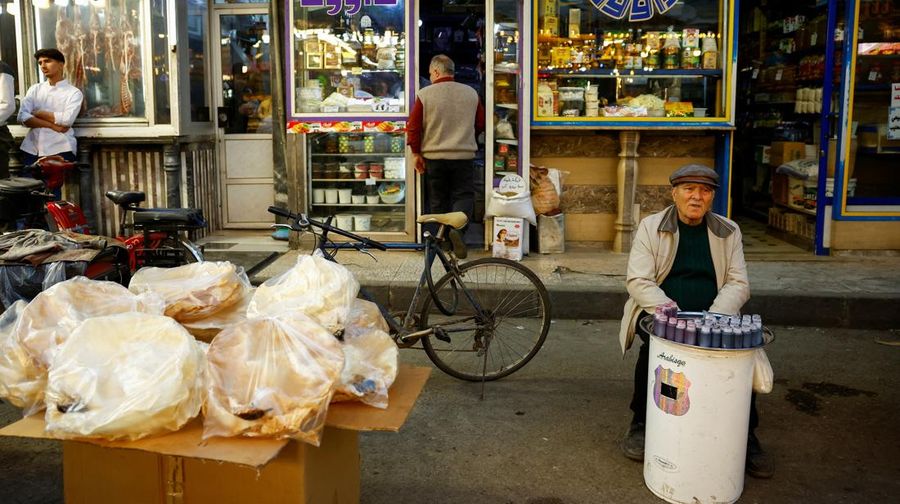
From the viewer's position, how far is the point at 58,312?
3096mm

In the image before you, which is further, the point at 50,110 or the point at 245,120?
the point at 245,120

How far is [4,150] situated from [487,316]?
5.47 m

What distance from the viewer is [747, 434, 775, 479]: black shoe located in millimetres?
4145

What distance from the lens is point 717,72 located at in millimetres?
8492

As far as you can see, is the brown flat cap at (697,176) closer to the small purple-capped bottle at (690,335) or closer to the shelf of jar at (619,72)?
the small purple-capped bottle at (690,335)

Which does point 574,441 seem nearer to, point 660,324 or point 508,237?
point 660,324

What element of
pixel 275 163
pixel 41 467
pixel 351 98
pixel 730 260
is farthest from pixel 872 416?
pixel 275 163

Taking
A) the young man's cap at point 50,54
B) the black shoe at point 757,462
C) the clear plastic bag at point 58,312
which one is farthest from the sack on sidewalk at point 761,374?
the young man's cap at point 50,54

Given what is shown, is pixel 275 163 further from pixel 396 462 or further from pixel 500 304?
pixel 396 462

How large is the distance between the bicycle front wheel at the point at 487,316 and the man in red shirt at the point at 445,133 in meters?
2.56

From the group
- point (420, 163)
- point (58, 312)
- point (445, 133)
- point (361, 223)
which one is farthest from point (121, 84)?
point (58, 312)

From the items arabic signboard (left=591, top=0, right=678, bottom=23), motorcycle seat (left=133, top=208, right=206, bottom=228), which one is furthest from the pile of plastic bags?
arabic signboard (left=591, top=0, right=678, bottom=23)

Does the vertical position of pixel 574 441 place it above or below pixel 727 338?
below

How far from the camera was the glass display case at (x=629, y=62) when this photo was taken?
8.50 meters
